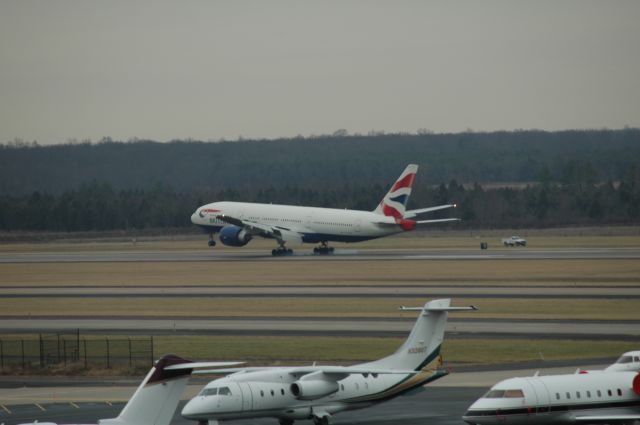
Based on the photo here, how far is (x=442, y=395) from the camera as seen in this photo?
50562mm

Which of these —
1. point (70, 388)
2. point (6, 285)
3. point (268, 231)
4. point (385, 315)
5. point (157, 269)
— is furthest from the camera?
point (268, 231)

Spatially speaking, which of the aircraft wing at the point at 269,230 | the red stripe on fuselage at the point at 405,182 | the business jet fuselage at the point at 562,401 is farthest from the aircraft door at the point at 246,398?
the aircraft wing at the point at 269,230

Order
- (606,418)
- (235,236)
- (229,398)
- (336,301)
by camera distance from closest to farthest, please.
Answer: (606,418) → (229,398) → (336,301) → (235,236)

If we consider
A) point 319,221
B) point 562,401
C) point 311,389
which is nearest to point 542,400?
point 562,401

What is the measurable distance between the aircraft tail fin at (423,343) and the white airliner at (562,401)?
298 inches

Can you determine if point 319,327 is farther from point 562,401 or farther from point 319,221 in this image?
point 319,221

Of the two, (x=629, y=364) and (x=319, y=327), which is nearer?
(x=629, y=364)

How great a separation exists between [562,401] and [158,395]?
1309 centimetres

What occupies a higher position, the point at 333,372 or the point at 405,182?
the point at 405,182

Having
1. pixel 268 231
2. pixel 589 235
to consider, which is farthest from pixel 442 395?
pixel 589 235

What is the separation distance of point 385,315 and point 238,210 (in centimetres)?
7214

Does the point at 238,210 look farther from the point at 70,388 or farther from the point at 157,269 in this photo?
the point at 70,388

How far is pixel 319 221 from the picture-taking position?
465 feet

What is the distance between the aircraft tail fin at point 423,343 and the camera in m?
44.8
